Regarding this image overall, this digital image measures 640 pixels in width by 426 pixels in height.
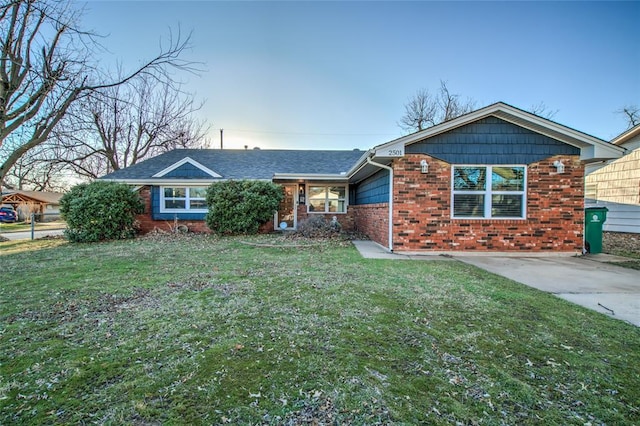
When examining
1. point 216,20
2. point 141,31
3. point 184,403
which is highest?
point 216,20

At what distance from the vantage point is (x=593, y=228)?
809 cm

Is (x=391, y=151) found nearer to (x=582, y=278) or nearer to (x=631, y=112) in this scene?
(x=582, y=278)

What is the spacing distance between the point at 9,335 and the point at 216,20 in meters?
9.48

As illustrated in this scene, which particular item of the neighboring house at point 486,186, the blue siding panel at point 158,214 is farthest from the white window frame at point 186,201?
the neighboring house at point 486,186

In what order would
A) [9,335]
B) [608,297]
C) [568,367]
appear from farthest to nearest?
[608,297]
[9,335]
[568,367]

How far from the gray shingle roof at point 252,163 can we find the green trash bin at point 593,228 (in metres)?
8.62

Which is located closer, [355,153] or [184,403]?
[184,403]

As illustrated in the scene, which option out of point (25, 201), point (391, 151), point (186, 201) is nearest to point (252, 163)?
point (186, 201)

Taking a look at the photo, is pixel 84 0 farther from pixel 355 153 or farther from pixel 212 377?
pixel 355 153

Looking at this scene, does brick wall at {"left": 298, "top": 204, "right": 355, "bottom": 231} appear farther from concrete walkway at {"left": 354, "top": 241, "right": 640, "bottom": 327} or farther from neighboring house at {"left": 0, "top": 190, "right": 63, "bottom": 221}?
neighboring house at {"left": 0, "top": 190, "right": 63, "bottom": 221}

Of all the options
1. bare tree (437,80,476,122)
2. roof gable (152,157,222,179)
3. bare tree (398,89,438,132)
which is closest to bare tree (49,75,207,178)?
roof gable (152,157,222,179)

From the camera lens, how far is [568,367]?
2361mm

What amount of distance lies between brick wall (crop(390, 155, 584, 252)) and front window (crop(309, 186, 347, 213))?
245 inches

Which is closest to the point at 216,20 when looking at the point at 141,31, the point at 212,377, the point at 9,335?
the point at 141,31
